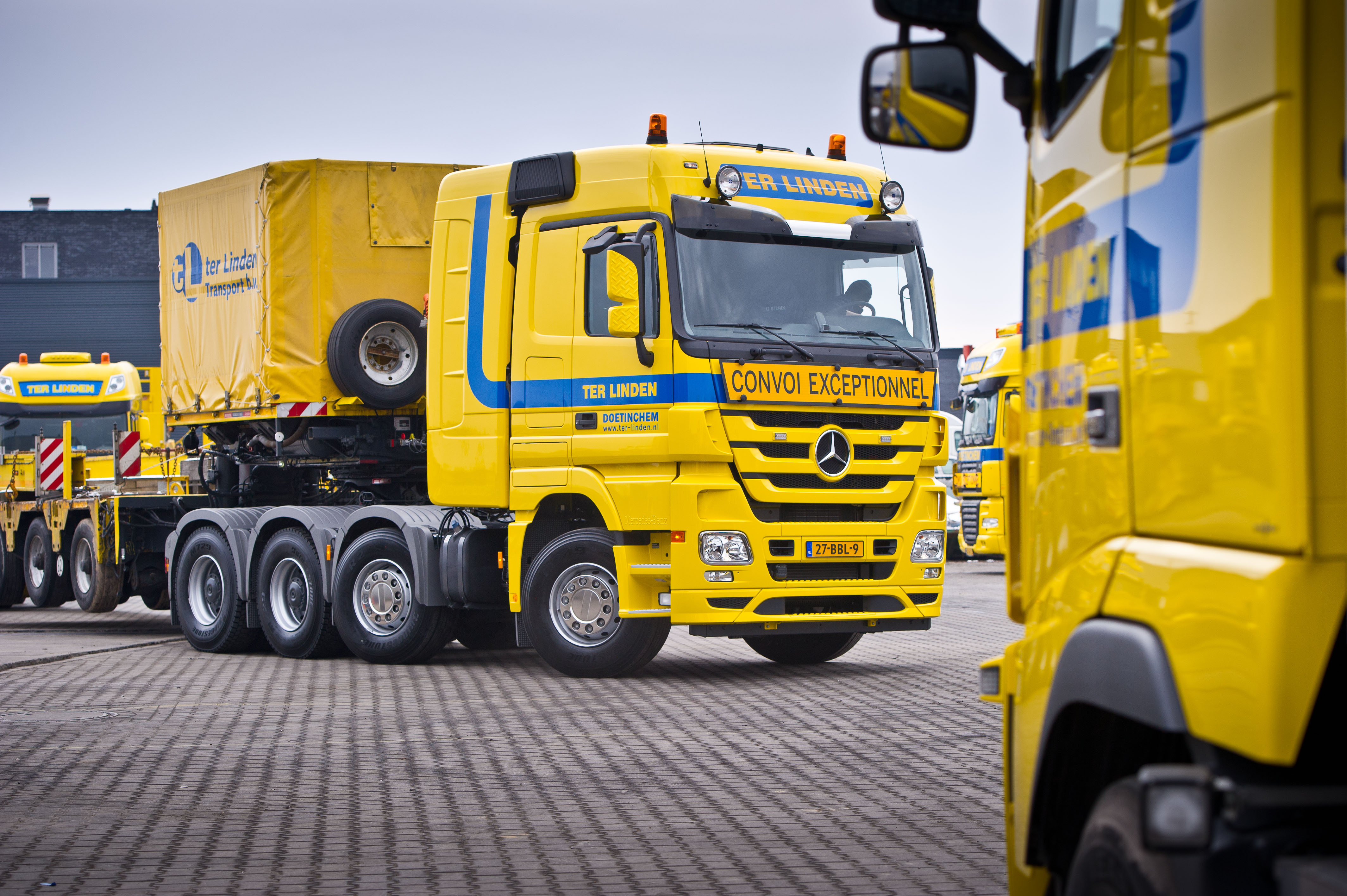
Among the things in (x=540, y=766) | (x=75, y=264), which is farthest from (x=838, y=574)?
(x=75, y=264)

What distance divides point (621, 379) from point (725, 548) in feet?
4.36

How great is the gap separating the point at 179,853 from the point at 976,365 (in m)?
20.6

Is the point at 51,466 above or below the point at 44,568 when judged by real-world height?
above

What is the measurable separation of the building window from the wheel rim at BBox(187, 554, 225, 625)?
1847 inches

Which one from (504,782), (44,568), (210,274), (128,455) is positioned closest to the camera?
(504,782)

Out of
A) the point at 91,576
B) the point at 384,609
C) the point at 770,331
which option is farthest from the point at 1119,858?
the point at 91,576

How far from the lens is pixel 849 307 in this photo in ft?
36.6

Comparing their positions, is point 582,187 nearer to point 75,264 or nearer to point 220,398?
point 220,398

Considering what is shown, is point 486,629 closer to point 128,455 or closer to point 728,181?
point 728,181

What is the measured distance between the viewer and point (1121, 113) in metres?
3.12

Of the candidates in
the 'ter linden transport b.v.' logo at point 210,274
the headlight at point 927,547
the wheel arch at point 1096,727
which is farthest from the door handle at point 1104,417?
the 'ter linden transport b.v.' logo at point 210,274

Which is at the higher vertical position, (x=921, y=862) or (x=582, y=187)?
(x=582, y=187)

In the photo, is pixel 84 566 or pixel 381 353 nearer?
pixel 381 353

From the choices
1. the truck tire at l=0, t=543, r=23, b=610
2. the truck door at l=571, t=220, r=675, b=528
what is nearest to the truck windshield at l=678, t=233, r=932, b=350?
the truck door at l=571, t=220, r=675, b=528
